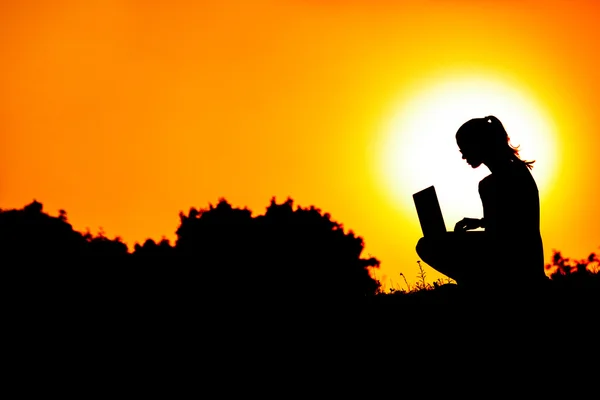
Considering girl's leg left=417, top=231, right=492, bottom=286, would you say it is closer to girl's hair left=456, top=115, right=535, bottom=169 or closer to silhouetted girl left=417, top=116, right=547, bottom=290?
silhouetted girl left=417, top=116, right=547, bottom=290

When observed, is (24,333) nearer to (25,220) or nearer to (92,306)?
(92,306)

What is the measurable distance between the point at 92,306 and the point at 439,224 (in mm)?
6273

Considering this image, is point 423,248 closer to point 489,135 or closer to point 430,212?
point 430,212

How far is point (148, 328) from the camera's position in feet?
26.9

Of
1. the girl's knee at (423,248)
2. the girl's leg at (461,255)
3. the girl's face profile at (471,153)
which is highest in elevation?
the girl's face profile at (471,153)

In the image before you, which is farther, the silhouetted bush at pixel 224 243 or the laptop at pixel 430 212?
the silhouetted bush at pixel 224 243

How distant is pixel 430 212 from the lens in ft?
21.9

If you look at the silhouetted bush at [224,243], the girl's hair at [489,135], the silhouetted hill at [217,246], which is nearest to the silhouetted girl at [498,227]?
the girl's hair at [489,135]

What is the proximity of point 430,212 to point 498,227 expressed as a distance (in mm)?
896

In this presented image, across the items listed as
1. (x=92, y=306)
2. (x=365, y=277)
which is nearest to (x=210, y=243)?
(x=365, y=277)

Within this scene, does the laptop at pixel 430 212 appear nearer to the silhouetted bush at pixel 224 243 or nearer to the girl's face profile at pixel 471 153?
the girl's face profile at pixel 471 153

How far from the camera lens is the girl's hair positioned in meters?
6.06

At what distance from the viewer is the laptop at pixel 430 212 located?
6.63 metres

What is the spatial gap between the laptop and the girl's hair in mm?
752
